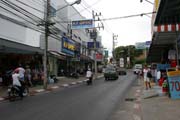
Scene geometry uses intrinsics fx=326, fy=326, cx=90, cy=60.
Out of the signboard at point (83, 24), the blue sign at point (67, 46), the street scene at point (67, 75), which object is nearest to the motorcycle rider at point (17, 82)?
the street scene at point (67, 75)

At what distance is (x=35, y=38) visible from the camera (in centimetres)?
3444

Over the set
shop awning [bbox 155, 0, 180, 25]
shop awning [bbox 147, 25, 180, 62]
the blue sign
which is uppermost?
the blue sign

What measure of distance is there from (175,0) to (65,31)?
38231 millimetres

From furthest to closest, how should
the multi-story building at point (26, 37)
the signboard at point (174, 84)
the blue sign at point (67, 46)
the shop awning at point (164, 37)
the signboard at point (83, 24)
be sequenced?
the blue sign at point (67, 46), the signboard at point (83, 24), the multi-story building at point (26, 37), the shop awning at point (164, 37), the signboard at point (174, 84)

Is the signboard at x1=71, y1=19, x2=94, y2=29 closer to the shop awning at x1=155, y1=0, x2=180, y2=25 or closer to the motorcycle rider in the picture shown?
the motorcycle rider

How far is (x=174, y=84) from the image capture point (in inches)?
605

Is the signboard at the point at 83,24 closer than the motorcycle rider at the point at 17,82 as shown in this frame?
No

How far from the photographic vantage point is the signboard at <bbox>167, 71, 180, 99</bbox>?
1530cm

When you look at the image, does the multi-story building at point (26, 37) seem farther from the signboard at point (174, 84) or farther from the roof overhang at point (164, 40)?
the signboard at point (174, 84)

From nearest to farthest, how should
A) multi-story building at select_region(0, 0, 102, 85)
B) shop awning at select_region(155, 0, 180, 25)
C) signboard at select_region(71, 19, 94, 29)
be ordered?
shop awning at select_region(155, 0, 180, 25) < multi-story building at select_region(0, 0, 102, 85) < signboard at select_region(71, 19, 94, 29)

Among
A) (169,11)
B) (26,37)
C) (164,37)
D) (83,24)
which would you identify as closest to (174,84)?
(169,11)

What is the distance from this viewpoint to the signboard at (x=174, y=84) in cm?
1530

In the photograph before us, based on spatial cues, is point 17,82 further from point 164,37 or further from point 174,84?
point 164,37

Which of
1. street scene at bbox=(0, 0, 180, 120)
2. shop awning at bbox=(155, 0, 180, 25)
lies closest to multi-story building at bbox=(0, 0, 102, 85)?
street scene at bbox=(0, 0, 180, 120)
